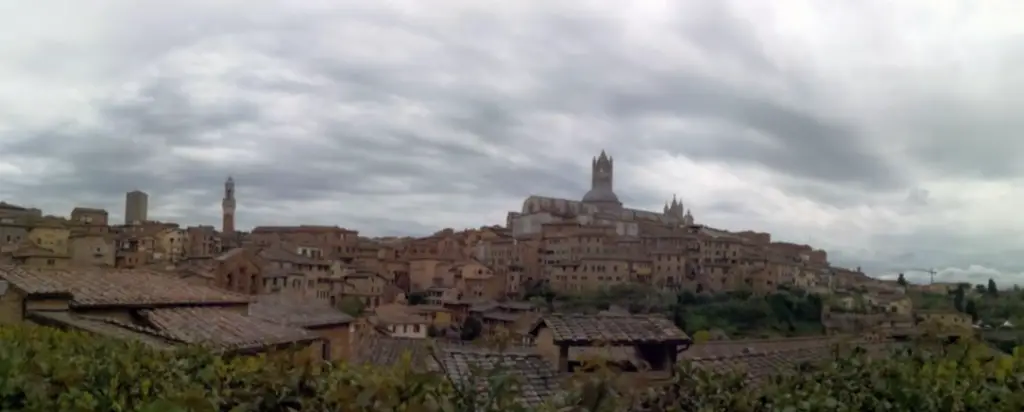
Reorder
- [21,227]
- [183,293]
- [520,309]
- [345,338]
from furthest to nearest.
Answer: [520,309], [21,227], [345,338], [183,293]

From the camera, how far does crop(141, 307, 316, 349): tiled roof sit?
438 inches

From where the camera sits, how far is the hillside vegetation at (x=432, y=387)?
2832mm

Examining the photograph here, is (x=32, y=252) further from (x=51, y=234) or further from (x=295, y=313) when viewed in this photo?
(x=51, y=234)

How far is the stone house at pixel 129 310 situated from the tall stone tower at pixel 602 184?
399ft

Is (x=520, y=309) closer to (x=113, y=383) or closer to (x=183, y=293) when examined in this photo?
(x=183, y=293)

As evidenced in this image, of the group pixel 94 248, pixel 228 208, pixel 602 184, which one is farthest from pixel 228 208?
pixel 602 184

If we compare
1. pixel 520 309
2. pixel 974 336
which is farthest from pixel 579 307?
pixel 974 336

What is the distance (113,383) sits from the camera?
3.60m

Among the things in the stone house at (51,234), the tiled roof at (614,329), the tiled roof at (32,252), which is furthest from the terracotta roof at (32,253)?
the stone house at (51,234)

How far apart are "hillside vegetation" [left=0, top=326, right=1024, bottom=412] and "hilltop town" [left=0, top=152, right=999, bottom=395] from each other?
0.76 metres

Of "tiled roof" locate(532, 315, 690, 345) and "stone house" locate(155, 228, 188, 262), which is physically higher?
"stone house" locate(155, 228, 188, 262)

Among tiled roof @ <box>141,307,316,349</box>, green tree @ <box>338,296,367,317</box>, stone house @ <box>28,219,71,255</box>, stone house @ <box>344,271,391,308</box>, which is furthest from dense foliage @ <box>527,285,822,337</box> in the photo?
tiled roof @ <box>141,307,316,349</box>

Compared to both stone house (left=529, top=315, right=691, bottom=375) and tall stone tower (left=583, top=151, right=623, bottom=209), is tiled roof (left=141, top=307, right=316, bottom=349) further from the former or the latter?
tall stone tower (left=583, top=151, right=623, bottom=209)

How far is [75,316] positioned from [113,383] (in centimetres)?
880
